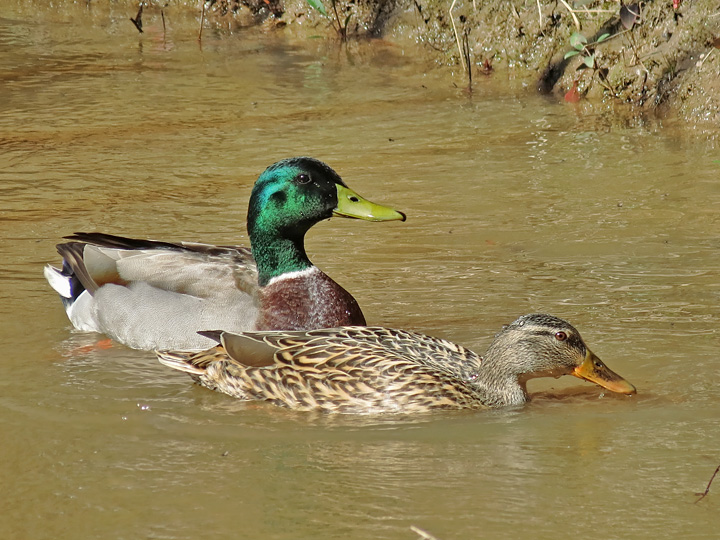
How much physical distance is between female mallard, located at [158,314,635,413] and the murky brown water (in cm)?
12

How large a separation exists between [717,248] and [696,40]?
3.50 m

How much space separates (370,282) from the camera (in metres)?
7.38

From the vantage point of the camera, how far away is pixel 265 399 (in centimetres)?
588

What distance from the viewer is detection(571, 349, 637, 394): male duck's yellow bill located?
5.66 m

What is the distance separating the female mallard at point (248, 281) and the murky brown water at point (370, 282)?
0.21m

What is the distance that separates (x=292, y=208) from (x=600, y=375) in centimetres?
195

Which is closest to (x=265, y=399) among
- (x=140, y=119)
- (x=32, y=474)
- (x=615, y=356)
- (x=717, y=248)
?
(x=32, y=474)

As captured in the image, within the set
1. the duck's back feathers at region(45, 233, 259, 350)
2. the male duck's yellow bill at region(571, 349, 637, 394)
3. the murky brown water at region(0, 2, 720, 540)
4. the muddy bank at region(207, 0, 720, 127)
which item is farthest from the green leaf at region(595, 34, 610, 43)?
the male duck's yellow bill at region(571, 349, 637, 394)

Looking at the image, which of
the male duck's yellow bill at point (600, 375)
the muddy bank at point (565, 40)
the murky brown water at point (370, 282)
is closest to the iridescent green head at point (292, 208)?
the murky brown water at point (370, 282)

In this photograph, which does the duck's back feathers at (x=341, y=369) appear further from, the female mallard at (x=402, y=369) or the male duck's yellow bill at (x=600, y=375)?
the male duck's yellow bill at (x=600, y=375)

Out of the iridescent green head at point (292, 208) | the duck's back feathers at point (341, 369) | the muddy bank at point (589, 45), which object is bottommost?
the duck's back feathers at point (341, 369)

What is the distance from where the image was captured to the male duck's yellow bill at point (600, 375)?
18.6 ft

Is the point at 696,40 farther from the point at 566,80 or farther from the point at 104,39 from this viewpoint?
the point at 104,39

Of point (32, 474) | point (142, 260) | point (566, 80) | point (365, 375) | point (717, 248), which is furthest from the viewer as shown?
point (566, 80)
